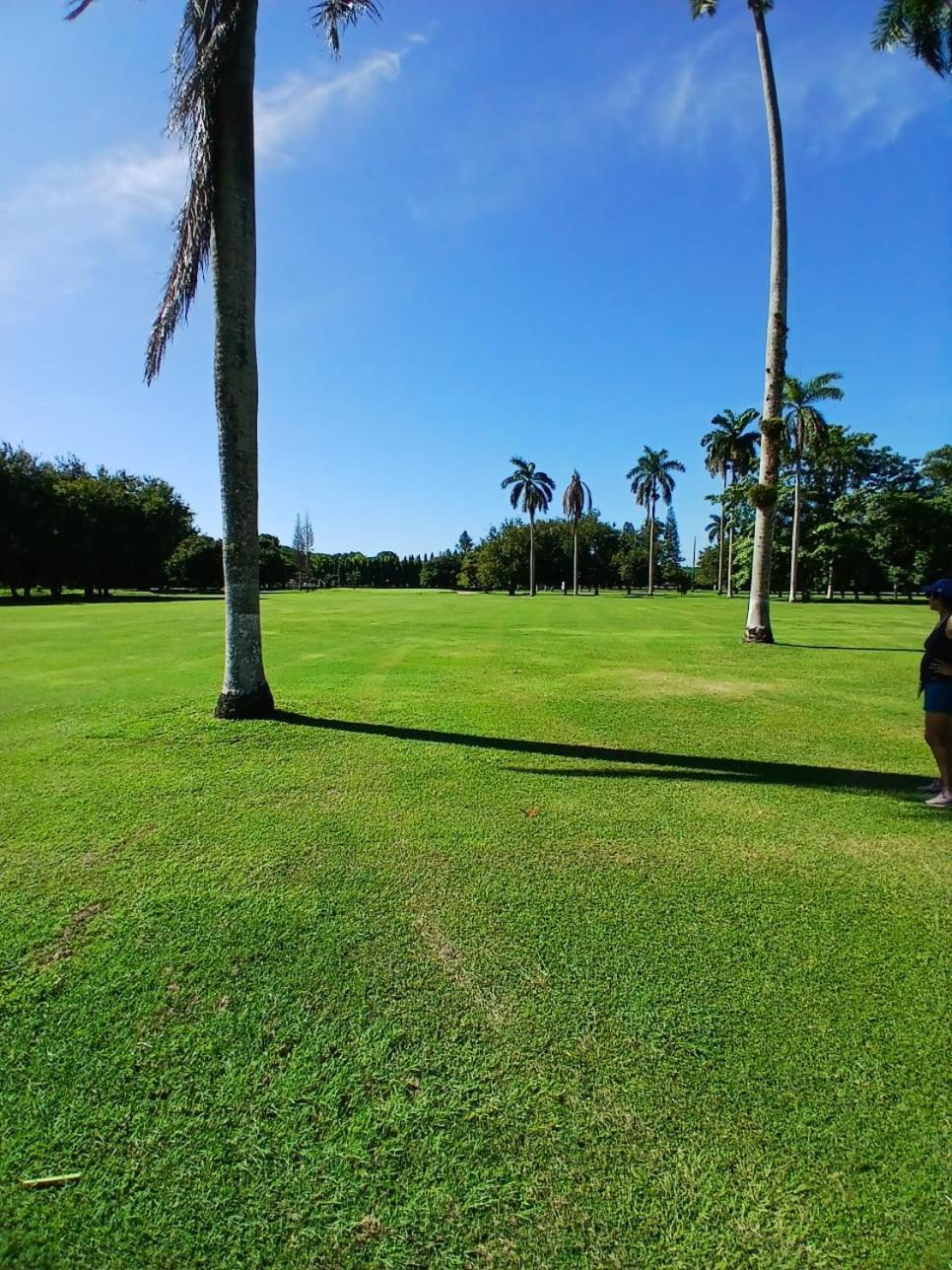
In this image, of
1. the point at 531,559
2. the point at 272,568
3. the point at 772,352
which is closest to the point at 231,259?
the point at 772,352

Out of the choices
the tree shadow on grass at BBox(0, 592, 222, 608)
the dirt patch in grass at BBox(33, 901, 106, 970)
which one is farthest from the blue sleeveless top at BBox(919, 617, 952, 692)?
the tree shadow on grass at BBox(0, 592, 222, 608)

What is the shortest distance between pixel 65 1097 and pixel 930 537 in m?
51.4

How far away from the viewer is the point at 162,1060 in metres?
2.25

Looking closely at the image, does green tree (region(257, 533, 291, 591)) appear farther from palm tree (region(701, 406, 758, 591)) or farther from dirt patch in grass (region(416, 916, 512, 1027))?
dirt patch in grass (region(416, 916, 512, 1027))

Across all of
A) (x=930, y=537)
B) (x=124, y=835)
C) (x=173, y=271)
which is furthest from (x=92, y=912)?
(x=930, y=537)

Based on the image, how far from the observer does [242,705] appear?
6984mm

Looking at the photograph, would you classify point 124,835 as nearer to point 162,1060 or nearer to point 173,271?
point 162,1060

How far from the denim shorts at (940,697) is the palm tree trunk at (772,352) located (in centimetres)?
1030

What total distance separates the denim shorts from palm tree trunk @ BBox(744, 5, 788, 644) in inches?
405

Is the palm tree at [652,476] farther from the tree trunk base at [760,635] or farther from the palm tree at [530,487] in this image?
the tree trunk base at [760,635]

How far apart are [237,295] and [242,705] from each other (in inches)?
176

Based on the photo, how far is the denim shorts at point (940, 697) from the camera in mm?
4352

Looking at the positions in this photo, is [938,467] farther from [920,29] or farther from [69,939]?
[69,939]

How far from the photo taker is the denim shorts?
4352mm
